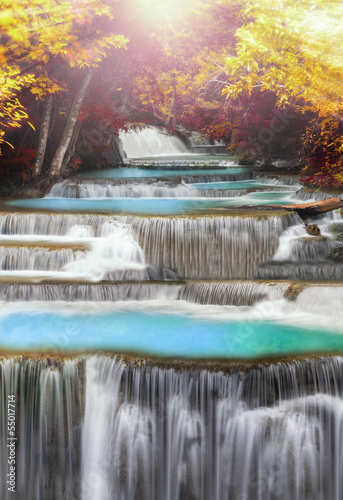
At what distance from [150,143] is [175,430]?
69.5 ft

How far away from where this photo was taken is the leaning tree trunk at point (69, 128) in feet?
44.2

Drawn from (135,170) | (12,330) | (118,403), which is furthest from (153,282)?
(135,170)

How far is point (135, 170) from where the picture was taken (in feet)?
57.8

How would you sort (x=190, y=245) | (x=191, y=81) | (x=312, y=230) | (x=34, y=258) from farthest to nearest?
(x=191, y=81) → (x=312, y=230) → (x=190, y=245) → (x=34, y=258)

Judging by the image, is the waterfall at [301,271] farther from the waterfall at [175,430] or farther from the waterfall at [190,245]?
the waterfall at [175,430]

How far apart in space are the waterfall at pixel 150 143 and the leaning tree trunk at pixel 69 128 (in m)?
8.89

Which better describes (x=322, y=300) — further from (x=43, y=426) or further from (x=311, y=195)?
(x=311, y=195)

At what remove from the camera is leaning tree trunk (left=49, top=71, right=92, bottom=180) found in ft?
44.2

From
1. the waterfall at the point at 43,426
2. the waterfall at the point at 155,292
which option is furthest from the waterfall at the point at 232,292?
the waterfall at the point at 43,426

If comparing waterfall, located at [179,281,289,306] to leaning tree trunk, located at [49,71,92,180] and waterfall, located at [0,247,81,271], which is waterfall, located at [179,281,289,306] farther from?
leaning tree trunk, located at [49,71,92,180]

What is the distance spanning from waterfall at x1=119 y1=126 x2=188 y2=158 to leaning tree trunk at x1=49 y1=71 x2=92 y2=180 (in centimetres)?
889

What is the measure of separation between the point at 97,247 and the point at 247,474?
15.5 feet

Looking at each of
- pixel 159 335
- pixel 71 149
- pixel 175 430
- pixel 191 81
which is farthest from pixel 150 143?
pixel 175 430

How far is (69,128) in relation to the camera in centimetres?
1368
